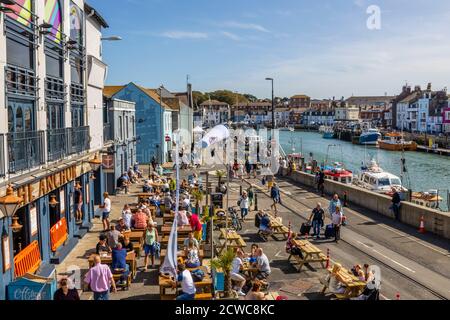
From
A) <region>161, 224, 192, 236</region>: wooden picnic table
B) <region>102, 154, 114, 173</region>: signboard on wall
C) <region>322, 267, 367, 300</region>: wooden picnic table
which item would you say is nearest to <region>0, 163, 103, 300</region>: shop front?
<region>161, 224, 192, 236</region>: wooden picnic table

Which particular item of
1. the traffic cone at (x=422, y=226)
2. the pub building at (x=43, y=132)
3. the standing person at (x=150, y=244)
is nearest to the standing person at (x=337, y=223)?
the traffic cone at (x=422, y=226)

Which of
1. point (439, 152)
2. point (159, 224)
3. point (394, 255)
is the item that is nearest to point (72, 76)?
point (159, 224)

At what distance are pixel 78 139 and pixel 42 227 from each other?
201 inches

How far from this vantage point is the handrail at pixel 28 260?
12.3 meters

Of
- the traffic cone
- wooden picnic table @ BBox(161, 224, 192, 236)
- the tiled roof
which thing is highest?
the tiled roof

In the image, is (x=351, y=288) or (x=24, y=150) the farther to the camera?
(x=24, y=150)

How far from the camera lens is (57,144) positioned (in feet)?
52.2

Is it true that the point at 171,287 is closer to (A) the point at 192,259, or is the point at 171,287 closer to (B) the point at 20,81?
(A) the point at 192,259

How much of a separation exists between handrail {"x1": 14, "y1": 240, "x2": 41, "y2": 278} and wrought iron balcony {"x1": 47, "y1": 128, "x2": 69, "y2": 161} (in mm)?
2689

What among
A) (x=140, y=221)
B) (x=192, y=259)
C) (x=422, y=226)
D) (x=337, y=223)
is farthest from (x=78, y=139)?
(x=422, y=226)

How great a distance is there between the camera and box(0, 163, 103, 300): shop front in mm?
11608

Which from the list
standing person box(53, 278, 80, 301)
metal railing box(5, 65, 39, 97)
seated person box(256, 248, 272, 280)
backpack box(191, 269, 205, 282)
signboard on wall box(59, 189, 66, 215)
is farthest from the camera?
signboard on wall box(59, 189, 66, 215)

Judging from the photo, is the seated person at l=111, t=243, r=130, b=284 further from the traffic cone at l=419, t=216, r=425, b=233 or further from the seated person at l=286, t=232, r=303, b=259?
the traffic cone at l=419, t=216, r=425, b=233
